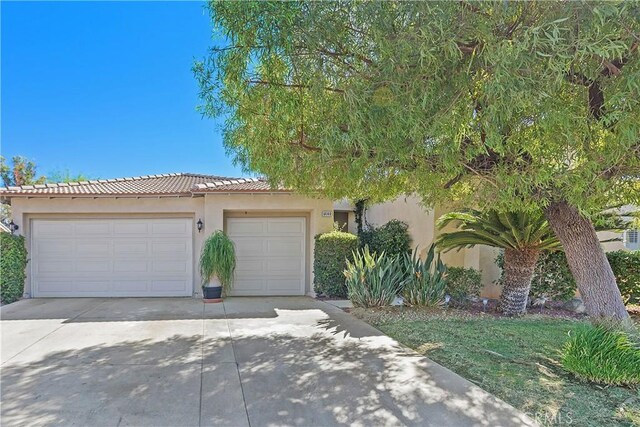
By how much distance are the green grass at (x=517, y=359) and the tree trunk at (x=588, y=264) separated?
1.83ft

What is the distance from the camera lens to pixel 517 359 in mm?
5695

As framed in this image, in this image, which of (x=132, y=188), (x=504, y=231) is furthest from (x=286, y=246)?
(x=504, y=231)

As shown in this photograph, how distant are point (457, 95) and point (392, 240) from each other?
314 inches

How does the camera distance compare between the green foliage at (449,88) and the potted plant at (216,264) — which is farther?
the potted plant at (216,264)

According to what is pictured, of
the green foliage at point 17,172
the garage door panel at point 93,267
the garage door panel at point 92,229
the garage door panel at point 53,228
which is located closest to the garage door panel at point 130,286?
the garage door panel at point 93,267

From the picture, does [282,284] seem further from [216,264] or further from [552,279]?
[552,279]

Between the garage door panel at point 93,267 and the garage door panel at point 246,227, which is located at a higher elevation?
the garage door panel at point 246,227

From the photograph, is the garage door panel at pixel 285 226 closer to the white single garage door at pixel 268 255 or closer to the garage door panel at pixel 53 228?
the white single garage door at pixel 268 255

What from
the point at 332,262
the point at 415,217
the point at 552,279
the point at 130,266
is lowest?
the point at 552,279

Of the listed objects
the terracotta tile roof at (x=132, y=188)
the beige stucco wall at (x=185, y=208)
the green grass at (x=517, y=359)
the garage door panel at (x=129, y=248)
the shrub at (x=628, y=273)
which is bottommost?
the green grass at (x=517, y=359)

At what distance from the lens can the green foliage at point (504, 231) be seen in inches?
330

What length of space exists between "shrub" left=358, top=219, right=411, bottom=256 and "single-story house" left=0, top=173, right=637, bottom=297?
44cm

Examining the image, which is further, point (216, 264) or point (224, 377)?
point (216, 264)

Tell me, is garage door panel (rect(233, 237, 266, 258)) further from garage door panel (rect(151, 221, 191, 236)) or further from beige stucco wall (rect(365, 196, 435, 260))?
beige stucco wall (rect(365, 196, 435, 260))
